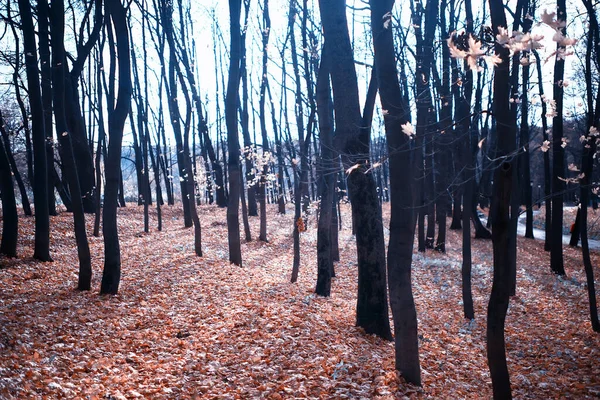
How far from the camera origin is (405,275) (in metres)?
5.37

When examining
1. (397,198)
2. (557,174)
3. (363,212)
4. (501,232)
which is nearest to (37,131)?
(363,212)

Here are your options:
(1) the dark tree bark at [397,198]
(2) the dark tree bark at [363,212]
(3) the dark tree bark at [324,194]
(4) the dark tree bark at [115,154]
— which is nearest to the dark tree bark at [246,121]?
(3) the dark tree bark at [324,194]

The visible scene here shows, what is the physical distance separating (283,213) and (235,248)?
1552 cm

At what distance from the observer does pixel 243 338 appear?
6699 mm

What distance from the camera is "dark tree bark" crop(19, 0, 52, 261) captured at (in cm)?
1050

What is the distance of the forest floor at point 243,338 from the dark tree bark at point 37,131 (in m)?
0.77

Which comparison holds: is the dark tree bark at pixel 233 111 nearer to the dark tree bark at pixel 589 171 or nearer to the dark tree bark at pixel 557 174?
the dark tree bark at pixel 589 171

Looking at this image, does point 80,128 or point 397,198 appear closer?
point 397,198

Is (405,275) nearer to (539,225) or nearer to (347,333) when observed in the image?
(347,333)

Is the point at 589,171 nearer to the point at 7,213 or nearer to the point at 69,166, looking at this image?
the point at 69,166

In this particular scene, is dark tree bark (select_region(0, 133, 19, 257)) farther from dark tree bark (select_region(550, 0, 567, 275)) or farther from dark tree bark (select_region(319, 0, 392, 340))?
dark tree bark (select_region(550, 0, 567, 275))

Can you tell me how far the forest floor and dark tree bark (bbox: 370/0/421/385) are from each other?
806mm

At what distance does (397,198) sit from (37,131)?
979cm

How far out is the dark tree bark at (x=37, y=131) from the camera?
10.5 metres
